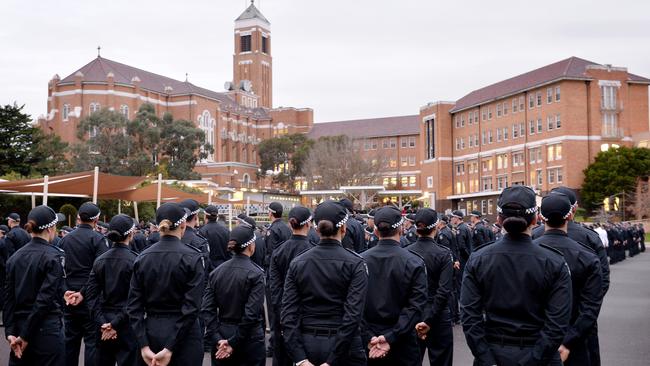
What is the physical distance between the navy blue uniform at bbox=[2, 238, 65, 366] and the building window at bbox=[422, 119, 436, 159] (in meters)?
88.7

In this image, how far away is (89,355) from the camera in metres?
7.95

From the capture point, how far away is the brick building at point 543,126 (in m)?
71.6

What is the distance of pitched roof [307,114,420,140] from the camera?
115 metres

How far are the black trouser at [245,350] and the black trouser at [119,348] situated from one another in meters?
1.17

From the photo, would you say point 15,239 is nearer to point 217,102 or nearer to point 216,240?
point 216,240

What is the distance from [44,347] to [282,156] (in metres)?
97.9

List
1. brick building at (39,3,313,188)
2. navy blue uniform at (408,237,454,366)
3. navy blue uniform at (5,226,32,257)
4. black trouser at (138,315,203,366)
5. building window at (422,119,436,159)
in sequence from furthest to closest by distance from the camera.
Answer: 1. building window at (422,119,436,159)
2. brick building at (39,3,313,188)
3. navy blue uniform at (5,226,32,257)
4. navy blue uniform at (408,237,454,366)
5. black trouser at (138,315,203,366)

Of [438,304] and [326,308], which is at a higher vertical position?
[326,308]

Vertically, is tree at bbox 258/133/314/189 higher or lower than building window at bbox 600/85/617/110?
lower

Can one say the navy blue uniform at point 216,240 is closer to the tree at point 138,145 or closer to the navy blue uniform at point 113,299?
the navy blue uniform at point 113,299

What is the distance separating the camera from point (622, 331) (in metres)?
12.6

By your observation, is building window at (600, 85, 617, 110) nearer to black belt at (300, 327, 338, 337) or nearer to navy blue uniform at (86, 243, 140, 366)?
navy blue uniform at (86, 243, 140, 366)

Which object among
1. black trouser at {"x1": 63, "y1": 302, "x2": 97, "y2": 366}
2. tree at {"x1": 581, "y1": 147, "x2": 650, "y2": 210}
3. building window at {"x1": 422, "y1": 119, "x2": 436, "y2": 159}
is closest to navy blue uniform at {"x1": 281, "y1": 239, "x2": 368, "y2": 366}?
black trouser at {"x1": 63, "y1": 302, "x2": 97, "y2": 366}

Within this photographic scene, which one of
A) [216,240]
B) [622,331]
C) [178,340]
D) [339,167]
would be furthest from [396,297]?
[339,167]
